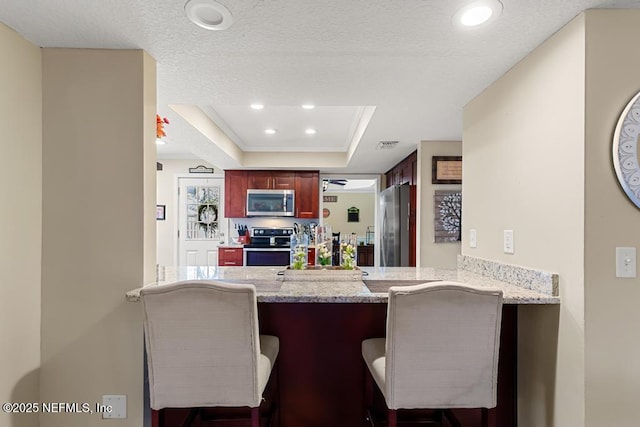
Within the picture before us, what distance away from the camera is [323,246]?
84.9 inches

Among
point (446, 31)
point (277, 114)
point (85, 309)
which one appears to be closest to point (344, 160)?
point (277, 114)

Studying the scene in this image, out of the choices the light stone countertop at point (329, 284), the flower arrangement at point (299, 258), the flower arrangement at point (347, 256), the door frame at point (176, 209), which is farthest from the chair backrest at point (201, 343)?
the door frame at point (176, 209)

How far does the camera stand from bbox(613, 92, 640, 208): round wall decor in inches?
48.8

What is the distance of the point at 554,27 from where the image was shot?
4.54ft

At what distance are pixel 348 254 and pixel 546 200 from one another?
3.61ft

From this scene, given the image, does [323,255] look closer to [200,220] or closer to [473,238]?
[473,238]

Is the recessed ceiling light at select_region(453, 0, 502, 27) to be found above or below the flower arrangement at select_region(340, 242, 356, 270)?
above

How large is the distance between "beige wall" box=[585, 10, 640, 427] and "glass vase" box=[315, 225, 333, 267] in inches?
51.5

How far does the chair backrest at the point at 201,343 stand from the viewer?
4.11ft

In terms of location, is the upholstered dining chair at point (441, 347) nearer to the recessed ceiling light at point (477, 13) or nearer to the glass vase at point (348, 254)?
the glass vase at point (348, 254)

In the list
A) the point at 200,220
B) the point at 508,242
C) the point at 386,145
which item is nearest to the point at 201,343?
the point at 508,242

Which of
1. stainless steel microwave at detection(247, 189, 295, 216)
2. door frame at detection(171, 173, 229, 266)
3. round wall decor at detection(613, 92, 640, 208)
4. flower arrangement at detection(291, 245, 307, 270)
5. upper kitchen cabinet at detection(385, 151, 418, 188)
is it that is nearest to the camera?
round wall decor at detection(613, 92, 640, 208)

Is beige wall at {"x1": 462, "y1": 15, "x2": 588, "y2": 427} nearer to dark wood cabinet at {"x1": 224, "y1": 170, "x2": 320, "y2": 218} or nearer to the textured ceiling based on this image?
the textured ceiling

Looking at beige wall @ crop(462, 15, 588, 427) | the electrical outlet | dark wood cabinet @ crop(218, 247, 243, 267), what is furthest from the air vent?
dark wood cabinet @ crop(218, 247, 243, 267)
